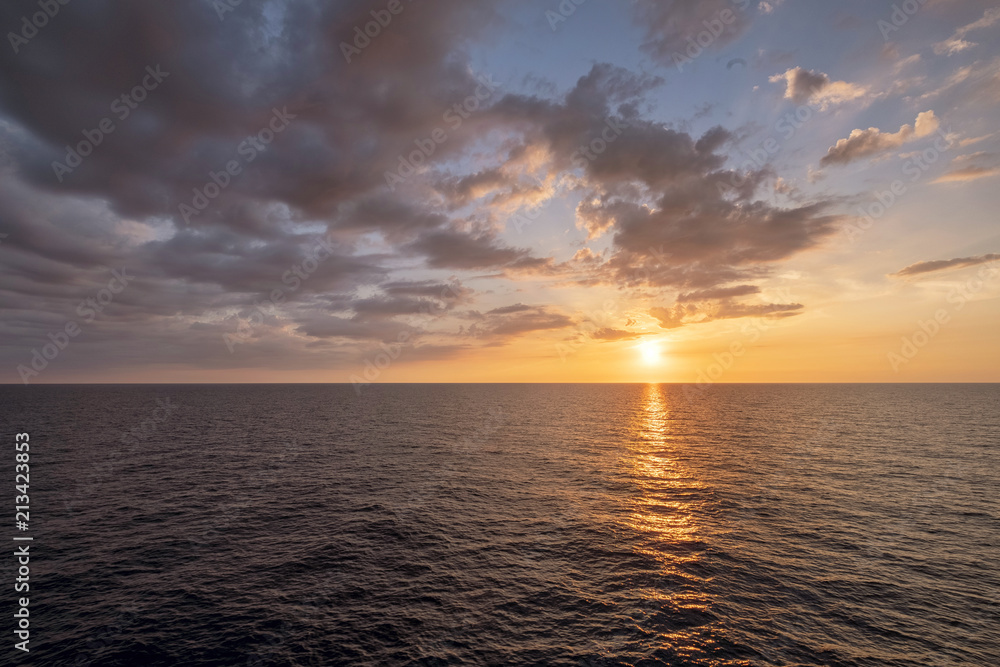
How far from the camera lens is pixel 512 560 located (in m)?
34.0

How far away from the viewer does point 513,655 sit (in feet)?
75.8

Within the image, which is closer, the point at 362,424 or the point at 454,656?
the point at 454,656

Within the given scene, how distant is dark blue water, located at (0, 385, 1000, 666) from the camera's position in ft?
77.9

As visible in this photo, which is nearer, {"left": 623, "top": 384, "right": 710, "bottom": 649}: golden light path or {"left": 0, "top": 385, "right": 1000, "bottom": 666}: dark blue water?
{"left": 0, "top": 385, "right": 1000, "bottom": 666}: dark blue water

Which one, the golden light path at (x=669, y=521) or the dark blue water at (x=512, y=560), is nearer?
the dark blue water at (x=512, y=560)

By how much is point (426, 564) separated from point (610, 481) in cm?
3235

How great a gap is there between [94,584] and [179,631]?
35.5 ft

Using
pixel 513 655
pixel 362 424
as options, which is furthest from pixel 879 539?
pixel 362 424

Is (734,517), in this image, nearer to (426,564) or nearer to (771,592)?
(771,592)

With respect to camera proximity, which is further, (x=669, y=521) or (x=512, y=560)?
(x=669, y=521)

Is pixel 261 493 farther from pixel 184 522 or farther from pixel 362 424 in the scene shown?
Result: pixel 362 424

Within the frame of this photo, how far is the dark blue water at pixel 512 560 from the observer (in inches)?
934

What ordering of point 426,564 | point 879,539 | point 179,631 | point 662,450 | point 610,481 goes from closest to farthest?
point 179,631, point 426,564, point 879,539, point 610,481, point 662,450

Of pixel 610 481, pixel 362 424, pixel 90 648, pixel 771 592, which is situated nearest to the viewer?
pixel 90 648
